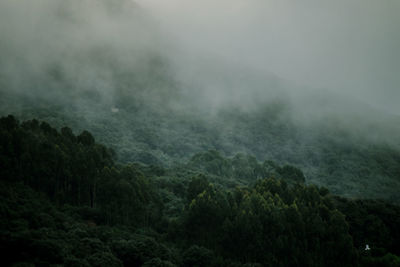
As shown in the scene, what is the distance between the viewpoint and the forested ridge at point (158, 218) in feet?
102

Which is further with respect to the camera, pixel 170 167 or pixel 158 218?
pixel 170 167

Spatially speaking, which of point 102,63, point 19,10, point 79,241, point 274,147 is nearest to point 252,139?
point 274,147

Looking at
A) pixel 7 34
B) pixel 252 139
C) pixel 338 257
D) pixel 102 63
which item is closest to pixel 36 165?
pixel 338 257

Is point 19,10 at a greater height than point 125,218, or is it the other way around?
point 19,10

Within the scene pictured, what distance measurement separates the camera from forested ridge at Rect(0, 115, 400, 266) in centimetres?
3115

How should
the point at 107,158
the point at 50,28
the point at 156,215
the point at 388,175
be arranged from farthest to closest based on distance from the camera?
the point at 50,28 → the point at 388,175 → the point at 107,158 → the point at 156,215

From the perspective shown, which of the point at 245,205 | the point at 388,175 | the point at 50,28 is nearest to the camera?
the point at 245,205

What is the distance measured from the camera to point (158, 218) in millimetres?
46438

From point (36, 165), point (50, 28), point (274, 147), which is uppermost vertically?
point (50, 28)

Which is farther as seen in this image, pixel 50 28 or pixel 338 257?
pixel 50 28

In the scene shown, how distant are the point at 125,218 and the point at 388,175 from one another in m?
106

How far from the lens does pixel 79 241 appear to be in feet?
93.2

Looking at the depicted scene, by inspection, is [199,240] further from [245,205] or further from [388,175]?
[388,175]

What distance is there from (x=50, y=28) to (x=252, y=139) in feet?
444
